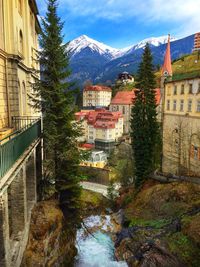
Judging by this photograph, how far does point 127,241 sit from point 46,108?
40.8 feet

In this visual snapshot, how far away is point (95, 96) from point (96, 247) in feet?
301

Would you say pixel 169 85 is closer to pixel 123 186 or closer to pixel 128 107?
pixel 123 186

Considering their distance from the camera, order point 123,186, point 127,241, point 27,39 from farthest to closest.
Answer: point 123,186
point 127,241
point 27,39

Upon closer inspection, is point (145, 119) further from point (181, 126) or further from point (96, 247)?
point (96, 247)

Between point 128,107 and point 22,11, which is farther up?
point 22,11

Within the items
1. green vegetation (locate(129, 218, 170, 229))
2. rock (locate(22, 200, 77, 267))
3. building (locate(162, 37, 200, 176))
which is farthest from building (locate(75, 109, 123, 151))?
rock (locate(22, 200, 77, 267))

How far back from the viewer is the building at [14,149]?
23.9 feet

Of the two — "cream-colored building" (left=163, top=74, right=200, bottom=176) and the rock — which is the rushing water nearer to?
the rock

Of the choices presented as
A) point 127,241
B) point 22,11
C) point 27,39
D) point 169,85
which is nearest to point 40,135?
point 27,39

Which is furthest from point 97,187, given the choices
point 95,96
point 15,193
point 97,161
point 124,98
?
point 95,96

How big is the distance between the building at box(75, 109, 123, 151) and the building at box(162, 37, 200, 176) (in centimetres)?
3125

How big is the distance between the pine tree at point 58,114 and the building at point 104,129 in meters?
41.8

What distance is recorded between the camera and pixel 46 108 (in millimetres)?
14383

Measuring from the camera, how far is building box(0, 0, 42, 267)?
23.9 ft
